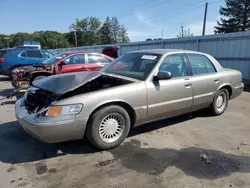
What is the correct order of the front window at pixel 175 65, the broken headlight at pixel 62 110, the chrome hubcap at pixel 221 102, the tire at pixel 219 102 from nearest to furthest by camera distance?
1. the broken headlight at pixel 62 110
2. the front window at pixel 175 65
3. the tire at pixel 219 102
4. the chrome hubcap at pixel 221 102

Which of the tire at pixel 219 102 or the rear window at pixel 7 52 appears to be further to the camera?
the rear window at pixel 7 52

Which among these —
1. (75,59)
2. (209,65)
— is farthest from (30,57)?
(209,65)

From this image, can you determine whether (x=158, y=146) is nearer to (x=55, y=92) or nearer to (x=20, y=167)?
(x=55, y=92)

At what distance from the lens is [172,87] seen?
4090 millimetres

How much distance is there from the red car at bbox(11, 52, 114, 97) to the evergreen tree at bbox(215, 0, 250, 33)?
149ft

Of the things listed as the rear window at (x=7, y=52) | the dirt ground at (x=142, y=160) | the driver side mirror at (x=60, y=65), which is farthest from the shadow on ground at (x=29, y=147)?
the rear window at (x=7, y=52)

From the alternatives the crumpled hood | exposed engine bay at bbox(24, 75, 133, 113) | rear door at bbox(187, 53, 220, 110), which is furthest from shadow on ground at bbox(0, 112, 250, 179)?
rear door at bbox(187, 53, 220, 110)

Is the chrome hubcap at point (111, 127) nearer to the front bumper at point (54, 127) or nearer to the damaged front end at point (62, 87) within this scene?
the front bumper at point (54, 127)

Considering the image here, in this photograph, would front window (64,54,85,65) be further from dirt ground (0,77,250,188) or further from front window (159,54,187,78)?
front window (159,54,187,78)

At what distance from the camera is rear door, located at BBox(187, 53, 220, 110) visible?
4582 millimetres

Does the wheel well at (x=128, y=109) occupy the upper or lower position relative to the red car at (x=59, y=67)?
lower

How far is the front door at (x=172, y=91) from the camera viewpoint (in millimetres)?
3873

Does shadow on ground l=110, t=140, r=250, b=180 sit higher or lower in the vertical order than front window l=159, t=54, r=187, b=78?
lower

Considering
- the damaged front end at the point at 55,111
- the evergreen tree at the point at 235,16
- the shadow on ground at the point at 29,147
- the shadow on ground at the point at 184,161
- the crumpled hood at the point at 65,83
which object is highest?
the evergreen tree at the point at 235,16
